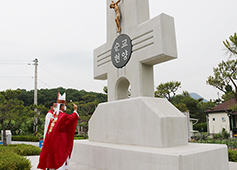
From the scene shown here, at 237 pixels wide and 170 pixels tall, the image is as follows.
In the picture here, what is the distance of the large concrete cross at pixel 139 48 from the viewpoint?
5582mm

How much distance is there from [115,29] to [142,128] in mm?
3576

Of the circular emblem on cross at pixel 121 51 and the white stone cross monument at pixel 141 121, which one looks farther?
the circular emblem on cross at pixel 121 51

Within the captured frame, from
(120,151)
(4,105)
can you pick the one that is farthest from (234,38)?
(4,105)

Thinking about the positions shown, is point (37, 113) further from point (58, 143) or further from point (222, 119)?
point (222, 119)

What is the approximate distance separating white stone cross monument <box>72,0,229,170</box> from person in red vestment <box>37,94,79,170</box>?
1.10 meters

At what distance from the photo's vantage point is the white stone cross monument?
4.46 meters

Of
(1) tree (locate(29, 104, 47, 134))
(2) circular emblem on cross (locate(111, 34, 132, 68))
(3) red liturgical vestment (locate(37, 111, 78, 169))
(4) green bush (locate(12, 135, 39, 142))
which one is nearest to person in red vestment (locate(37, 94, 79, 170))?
(3) red liturgical vestment (locate(37, 111, 78, 169))

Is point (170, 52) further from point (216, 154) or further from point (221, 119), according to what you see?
point (221, 119)

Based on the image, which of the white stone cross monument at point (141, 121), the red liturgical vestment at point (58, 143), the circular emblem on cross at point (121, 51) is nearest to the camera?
the white stone cross monument at point (141, 121)

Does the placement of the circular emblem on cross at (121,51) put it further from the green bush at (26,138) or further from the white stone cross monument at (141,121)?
the green bush at (26,138)

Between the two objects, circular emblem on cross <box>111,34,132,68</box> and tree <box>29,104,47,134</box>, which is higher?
circular emblem on cross <box>111,34,132,68</box>

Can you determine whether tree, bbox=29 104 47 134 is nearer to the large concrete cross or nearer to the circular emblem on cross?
the large concrete cross

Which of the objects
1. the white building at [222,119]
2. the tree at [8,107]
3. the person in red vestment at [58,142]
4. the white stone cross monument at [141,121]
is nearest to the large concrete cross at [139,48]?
the white stone cross monument at [141,121]

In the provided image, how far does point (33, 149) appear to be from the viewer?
9883 millimetres
